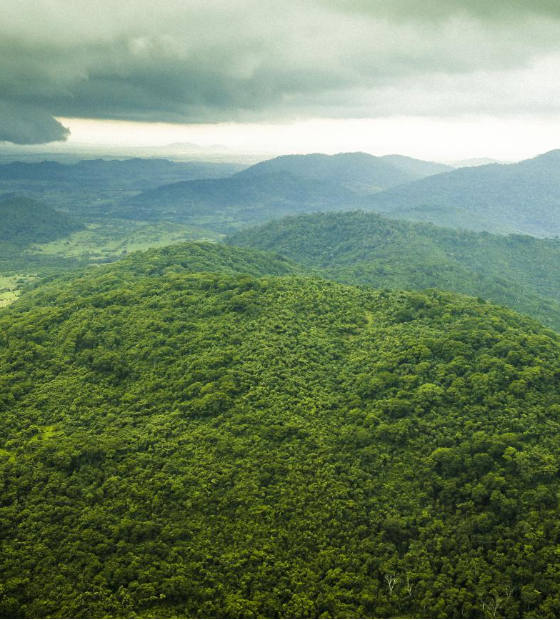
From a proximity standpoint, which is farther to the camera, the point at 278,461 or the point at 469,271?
the point at 469,271

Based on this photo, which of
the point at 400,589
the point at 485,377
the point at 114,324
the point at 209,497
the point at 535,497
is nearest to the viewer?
the point at 400,589

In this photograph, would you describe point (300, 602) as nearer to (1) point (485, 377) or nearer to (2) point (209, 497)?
(2) point (209, 497)

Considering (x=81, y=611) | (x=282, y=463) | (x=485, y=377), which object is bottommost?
(x=81, y=611)

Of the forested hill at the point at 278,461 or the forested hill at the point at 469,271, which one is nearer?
the forested hill at the point at 278,461

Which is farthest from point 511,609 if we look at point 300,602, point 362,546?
point 300,602

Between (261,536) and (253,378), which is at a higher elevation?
(253,378)

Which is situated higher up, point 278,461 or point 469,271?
point 469,271

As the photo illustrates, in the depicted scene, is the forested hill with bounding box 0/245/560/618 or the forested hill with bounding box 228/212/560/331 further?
the forested hill with bounding box 228/212/560/331

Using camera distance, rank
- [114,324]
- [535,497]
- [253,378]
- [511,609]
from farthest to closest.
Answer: [114,324]
[253,378]
[535,497]
[511,609]
